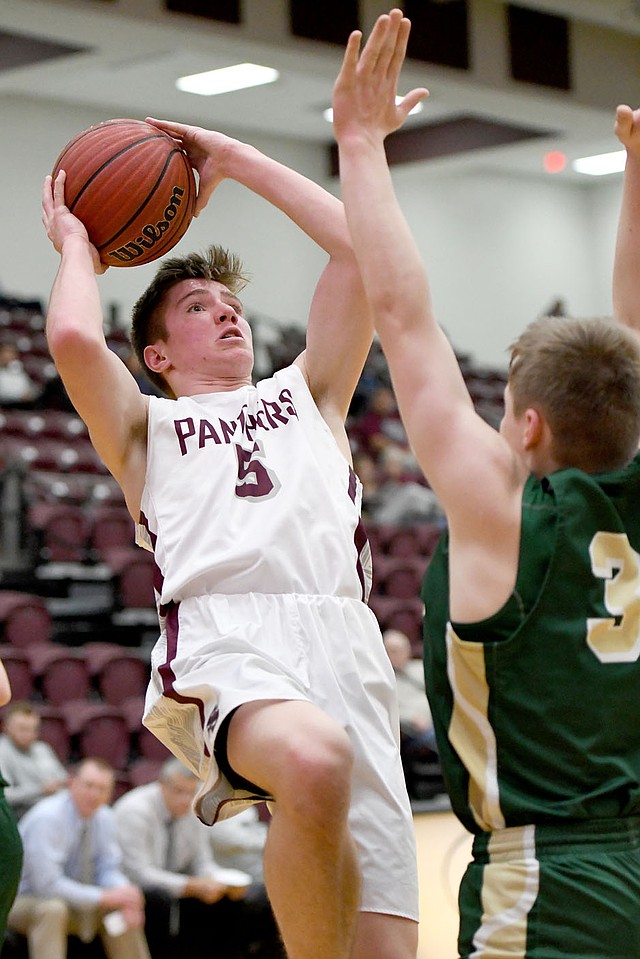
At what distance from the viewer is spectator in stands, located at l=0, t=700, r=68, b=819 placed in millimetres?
7586

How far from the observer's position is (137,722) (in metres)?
9.00

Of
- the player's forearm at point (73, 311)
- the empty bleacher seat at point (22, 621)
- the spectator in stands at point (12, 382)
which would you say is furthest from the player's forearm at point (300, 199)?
the spectator in stands at point (12, 382)

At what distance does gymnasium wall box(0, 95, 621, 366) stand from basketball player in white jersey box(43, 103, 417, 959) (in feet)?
44.2

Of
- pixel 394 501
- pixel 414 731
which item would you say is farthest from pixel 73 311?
pixel 394 501

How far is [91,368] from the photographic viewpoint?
→ 3160 millimetres

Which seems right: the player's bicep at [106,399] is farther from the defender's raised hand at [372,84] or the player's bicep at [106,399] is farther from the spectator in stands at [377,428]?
the spectator in stands at [377,428]

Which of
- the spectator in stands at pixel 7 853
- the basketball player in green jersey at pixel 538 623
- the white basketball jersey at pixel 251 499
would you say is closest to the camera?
the basketball player in green jersey at pixel 538 623

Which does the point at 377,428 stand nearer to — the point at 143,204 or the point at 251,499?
the point at 143,204

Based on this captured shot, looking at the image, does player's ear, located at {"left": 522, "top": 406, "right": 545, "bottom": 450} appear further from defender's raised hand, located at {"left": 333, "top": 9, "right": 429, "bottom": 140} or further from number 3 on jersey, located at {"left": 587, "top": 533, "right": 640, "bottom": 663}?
defender's raised hand, located at {"left": 333, "top": 9, "right": 429, "bottom": 140}

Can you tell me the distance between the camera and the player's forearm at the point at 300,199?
3.41 metres

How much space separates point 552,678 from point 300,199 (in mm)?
1662

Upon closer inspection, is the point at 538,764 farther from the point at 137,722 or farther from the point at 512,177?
the point at 512,177

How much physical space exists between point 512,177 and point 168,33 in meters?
12.3

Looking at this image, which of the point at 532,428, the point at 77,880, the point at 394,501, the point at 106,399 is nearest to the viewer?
the point at 532,428
